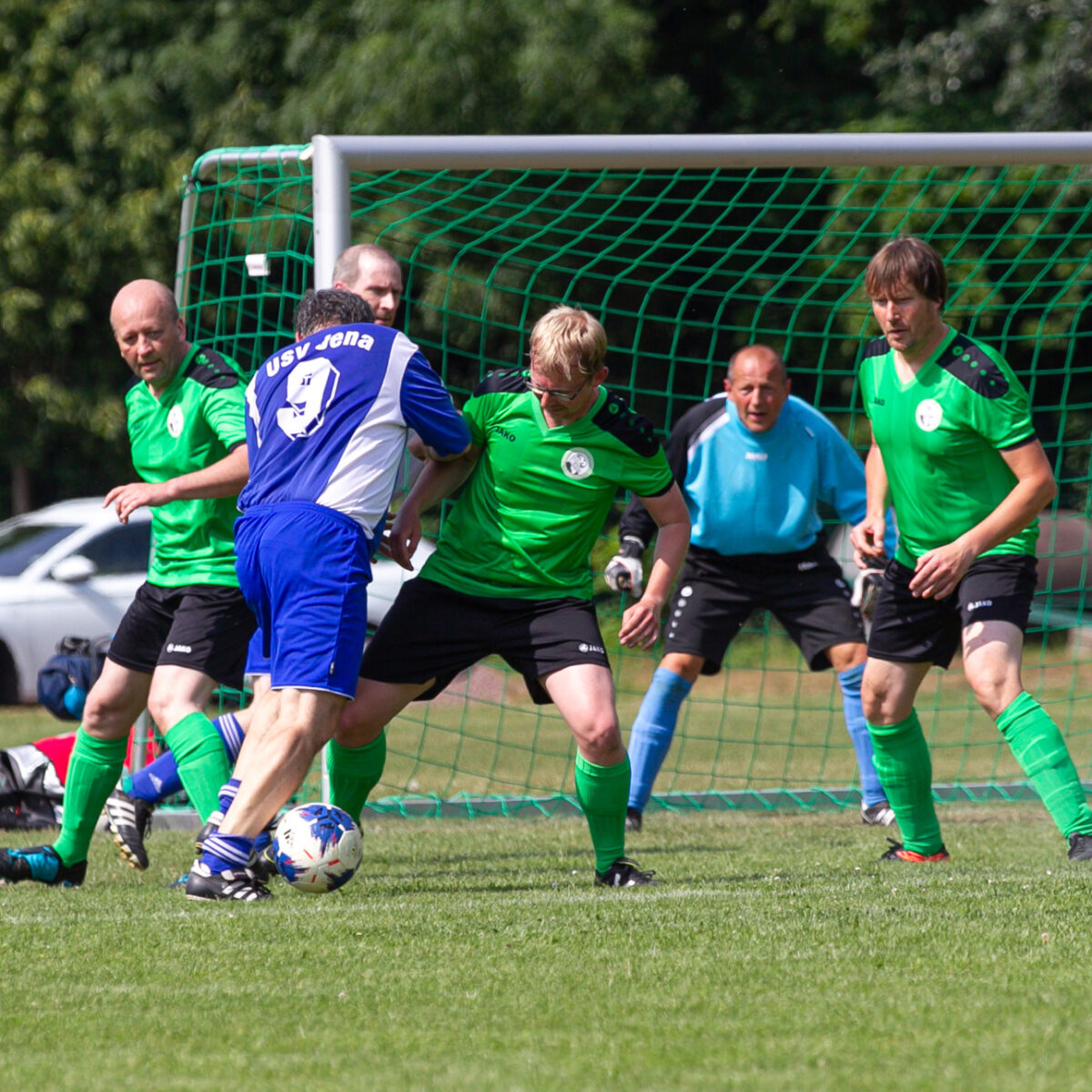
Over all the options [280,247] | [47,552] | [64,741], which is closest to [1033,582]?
[64,741]

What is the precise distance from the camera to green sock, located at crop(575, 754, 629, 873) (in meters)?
5.14

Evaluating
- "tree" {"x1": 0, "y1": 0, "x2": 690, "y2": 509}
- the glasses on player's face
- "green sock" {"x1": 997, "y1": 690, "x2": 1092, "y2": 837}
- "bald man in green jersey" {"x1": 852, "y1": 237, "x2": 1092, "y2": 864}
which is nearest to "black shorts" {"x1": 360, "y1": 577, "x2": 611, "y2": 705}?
the glasses on player's face

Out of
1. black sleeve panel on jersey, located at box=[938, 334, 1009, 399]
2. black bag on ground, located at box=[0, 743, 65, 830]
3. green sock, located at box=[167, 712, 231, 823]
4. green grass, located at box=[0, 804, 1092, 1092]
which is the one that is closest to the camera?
green grass, located at box=[0, 804, 1092, 1092]

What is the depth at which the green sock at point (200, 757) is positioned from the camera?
5.45 metres

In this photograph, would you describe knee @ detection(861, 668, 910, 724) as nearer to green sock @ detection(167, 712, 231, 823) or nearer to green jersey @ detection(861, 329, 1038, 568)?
green jersey @ detection(861, 329, 1038, 568)

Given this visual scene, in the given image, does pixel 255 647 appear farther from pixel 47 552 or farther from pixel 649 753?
pixel 47 552

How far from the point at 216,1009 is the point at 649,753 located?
3.76 m

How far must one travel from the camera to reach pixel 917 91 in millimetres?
17266

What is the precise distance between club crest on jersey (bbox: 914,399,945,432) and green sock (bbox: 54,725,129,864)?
2781 mm

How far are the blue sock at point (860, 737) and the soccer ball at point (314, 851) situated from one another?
309 cm

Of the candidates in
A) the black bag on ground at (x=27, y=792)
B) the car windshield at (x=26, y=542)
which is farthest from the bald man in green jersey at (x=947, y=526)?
the car windshield at (x=26, y=542)

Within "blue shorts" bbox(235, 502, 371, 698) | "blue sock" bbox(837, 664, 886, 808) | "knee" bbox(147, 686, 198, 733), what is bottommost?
"blue sock" bbox(837, 664, 886, 808)

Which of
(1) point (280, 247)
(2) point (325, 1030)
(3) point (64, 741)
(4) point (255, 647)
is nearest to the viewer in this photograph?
(2) point (325, 1030)

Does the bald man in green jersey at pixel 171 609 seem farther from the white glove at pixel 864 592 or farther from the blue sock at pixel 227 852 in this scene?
the white glove at pixel 864 592
